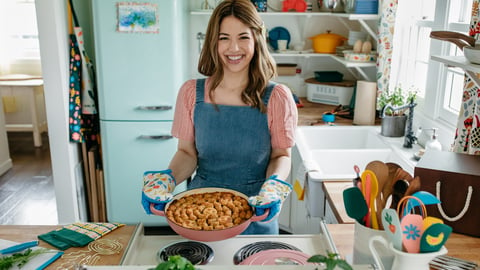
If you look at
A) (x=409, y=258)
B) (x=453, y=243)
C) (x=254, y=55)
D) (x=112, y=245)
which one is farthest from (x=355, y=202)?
(x=254, y=55)

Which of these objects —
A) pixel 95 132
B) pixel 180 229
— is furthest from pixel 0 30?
pixel 180 229

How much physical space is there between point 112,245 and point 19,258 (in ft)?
0.82

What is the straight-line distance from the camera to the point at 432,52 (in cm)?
259

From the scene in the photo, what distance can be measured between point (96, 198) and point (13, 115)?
3.23 meters

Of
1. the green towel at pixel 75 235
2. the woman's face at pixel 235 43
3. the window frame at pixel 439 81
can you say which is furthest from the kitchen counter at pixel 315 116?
the green towel at pixel 75 235

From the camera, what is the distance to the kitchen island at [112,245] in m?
1.30

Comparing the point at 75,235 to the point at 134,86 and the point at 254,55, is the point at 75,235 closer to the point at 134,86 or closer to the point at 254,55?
the point at 254,55

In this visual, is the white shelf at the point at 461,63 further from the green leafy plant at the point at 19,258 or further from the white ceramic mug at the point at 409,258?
the green leafy plant at the point at 19,258

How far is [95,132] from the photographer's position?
11.0 ft

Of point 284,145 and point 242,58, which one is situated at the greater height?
point 242,58

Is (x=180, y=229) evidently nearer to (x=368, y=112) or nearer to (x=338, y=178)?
(x=338, y=178)

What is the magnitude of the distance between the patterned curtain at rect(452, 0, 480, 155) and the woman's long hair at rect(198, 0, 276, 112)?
722 mm

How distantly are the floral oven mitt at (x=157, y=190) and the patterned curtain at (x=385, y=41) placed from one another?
190cm

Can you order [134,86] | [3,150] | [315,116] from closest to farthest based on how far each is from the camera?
[134,86]
[315,116]
[3,150]
